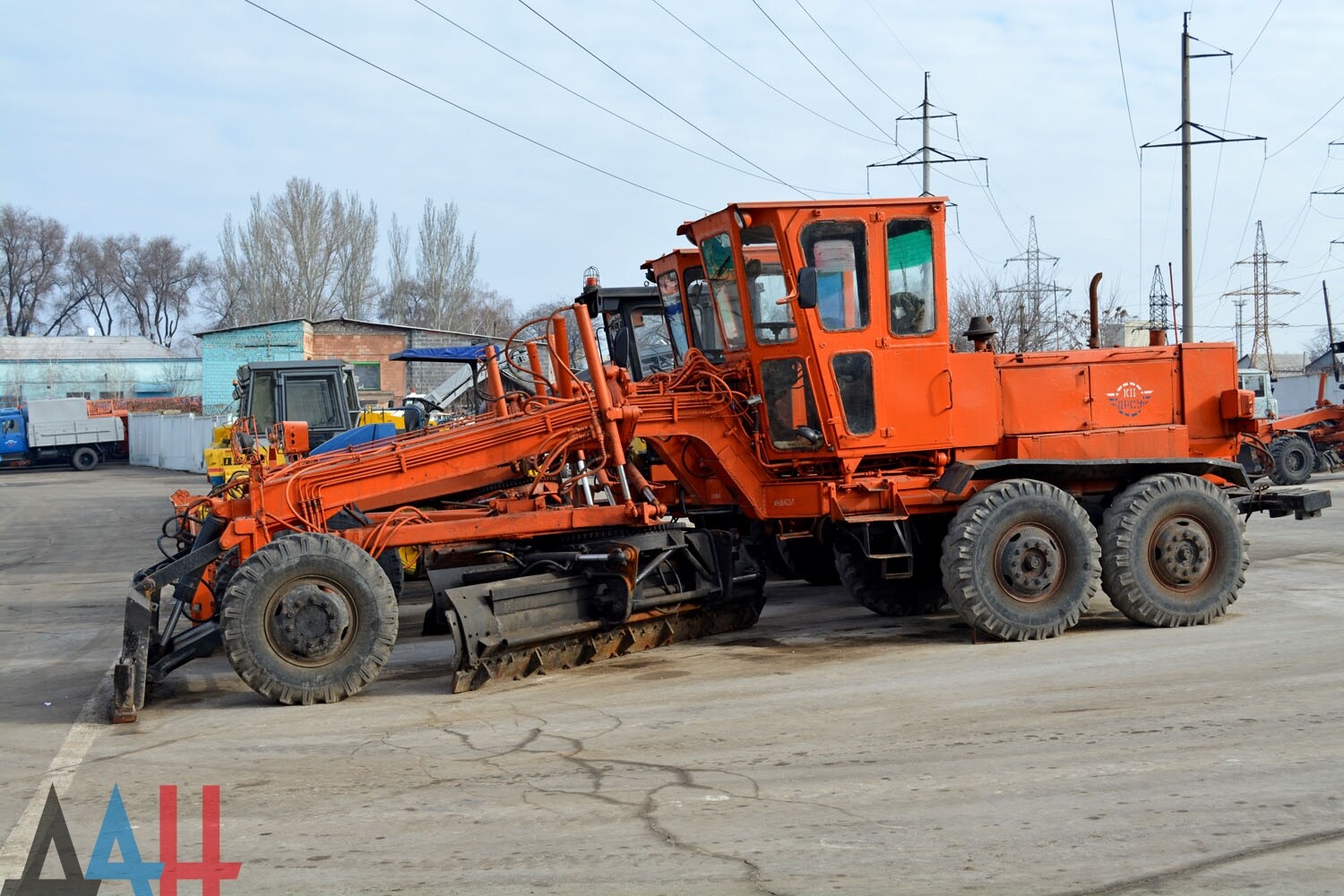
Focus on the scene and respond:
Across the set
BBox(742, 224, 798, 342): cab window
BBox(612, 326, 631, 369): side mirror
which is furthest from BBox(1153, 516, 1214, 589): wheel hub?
BBox(612, 326, 631, 369): side mirror

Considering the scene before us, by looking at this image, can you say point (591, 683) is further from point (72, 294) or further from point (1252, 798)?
point (72, 294)

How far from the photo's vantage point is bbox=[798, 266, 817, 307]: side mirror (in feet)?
29.7

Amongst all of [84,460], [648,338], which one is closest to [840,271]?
[648,338]

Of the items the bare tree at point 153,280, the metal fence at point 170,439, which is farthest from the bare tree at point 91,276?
the metal fence at point 170,439

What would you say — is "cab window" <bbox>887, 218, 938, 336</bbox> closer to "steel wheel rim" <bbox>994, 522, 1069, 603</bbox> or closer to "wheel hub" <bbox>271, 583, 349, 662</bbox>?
"steel wheel rim" <bbox>994, 522, 1069, 603</bbox>

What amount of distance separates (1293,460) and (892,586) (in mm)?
16834

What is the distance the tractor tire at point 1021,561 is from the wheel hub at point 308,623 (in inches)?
171

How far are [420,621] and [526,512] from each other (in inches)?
121

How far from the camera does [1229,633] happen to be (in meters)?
9.24

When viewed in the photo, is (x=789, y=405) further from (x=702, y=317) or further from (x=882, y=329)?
(x=702, y=317)

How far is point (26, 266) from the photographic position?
84.7 m

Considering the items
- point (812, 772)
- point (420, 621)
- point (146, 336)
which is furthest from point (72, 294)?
point (812, 772)

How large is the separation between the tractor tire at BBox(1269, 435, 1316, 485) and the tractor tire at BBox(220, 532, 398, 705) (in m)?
20.9

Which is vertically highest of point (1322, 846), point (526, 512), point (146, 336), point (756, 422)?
point (146, 336)
